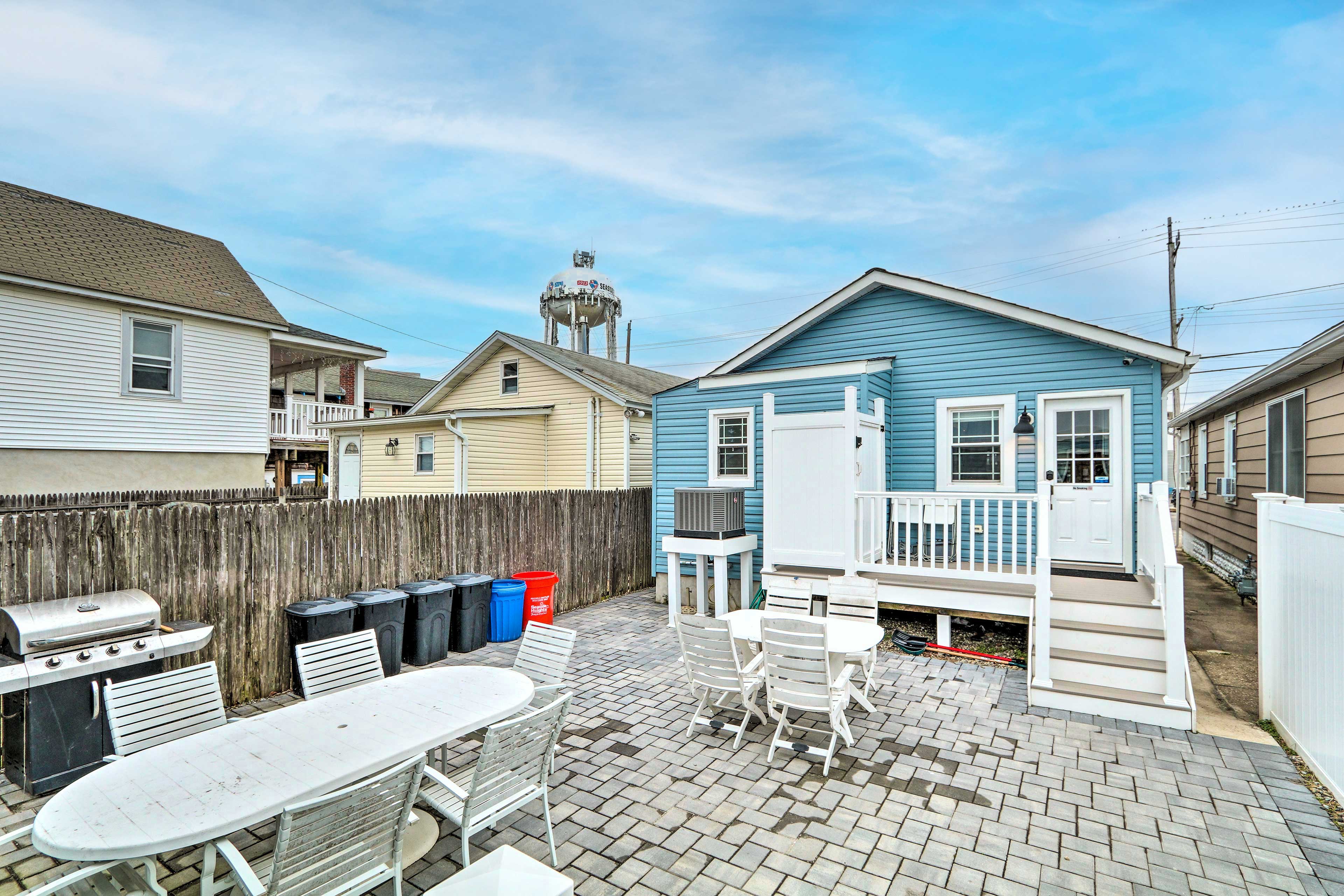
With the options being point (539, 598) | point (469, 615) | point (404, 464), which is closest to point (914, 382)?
point (539, 598)


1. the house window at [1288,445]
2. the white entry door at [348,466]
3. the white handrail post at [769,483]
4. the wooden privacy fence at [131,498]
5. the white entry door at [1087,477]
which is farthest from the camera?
the white entry door at [348,466]

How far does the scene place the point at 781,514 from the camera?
7.75 meters

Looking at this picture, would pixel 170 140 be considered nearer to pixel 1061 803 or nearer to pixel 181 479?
pixel 181 479

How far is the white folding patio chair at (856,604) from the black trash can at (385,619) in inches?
172

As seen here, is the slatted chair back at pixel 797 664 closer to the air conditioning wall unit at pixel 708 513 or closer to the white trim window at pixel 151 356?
the air conditioning wall unit at pixel 708 513

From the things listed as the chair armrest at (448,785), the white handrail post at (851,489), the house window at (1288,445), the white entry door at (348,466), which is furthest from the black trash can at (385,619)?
the white entry door at (348,466)

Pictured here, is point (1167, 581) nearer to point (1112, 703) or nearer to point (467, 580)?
point (1112, 703)

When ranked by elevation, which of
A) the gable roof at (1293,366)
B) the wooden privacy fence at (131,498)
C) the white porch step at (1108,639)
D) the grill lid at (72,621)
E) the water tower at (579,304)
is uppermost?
the water tower at (579,304)

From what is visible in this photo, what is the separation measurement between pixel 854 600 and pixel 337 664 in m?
4.42

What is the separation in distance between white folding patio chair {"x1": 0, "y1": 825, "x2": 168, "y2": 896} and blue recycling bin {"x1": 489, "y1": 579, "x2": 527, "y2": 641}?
4587 mm

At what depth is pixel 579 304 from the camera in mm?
23922

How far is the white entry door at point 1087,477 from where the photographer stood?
755 cm

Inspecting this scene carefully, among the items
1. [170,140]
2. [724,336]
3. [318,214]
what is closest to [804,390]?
[170,140]

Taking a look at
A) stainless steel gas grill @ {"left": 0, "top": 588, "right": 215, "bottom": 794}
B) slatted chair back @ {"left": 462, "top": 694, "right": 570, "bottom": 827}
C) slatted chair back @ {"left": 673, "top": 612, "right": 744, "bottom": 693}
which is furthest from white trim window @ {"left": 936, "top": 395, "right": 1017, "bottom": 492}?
stainless steel gas grill @ {"left": 0, "top": 588, "right": 215, "bottom": 794}
